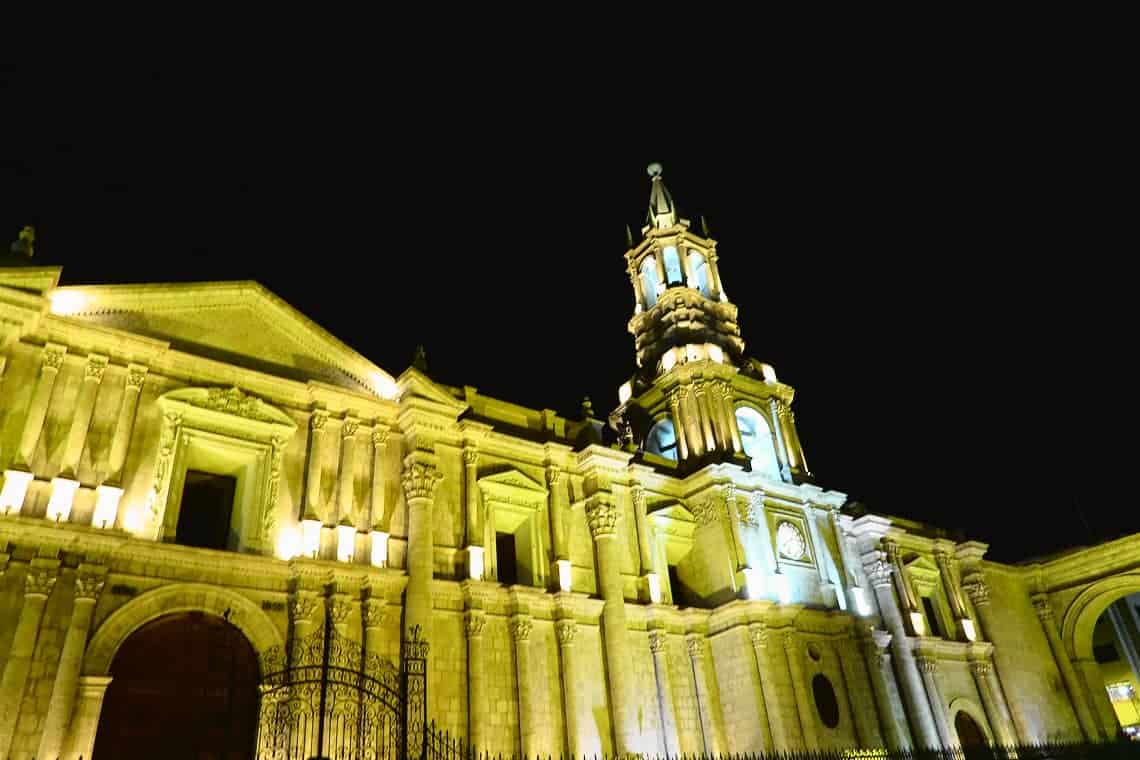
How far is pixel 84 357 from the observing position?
57.5 ft

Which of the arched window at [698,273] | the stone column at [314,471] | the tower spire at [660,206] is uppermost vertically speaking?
the tower spire at [660,206]

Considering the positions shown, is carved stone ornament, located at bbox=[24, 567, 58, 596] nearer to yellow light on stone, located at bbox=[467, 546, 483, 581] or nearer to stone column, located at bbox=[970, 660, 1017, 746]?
yellow light on stone, located at bbox=[467, 546, 483, 581]

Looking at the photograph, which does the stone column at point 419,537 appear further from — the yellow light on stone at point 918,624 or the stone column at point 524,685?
the yellow light on stone at point 918,624

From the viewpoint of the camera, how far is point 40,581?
48.5ft

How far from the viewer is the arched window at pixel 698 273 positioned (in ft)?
112

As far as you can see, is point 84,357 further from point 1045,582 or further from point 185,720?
point 1045,582

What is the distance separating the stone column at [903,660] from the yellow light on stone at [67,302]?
2747 cm

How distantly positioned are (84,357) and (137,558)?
4.72 meters

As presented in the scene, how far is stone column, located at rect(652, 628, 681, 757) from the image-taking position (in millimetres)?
21828

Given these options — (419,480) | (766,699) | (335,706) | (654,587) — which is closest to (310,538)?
(419,480)

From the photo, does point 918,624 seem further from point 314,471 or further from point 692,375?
point 314,471

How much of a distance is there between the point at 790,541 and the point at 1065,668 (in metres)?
17.9

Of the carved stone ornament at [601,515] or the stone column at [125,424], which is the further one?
the carved stone ornament at [601,515]

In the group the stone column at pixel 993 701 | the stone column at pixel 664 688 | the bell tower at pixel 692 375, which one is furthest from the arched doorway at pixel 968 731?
the stone column at pixel 664 688
